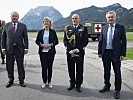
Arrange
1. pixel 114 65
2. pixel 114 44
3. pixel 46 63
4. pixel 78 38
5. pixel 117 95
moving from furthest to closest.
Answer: pixel 46 63 < pixel 78 38 < pixel 114 65 < pixel 114 44 < pixel 117 95

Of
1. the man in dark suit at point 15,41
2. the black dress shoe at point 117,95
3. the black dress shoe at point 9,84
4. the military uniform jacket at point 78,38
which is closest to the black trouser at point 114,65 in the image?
the black dress shoe at point 117,95

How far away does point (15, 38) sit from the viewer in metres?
10.5

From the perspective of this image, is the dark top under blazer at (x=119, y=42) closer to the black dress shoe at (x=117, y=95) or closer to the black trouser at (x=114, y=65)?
the black trouser at (x=114, y=65)

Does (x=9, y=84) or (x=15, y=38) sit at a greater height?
(x=15, y=38)

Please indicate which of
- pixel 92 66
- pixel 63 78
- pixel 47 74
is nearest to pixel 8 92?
pixel 47 74

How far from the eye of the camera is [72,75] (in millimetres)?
10148

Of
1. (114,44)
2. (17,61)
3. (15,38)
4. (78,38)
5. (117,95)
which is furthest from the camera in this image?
(17,61)

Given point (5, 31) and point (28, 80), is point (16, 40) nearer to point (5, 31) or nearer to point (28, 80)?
point (5, 31)

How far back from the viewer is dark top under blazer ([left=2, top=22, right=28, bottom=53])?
412 inches

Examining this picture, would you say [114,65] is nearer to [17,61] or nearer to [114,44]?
[114,44]

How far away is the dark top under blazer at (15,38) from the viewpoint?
10.5 m

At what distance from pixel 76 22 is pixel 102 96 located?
202 cm

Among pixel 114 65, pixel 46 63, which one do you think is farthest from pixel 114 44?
pixel 46 63

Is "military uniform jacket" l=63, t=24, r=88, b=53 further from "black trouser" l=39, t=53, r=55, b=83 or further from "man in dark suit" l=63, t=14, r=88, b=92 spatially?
"black trouser" l=39, t=53, r=55, b=83
